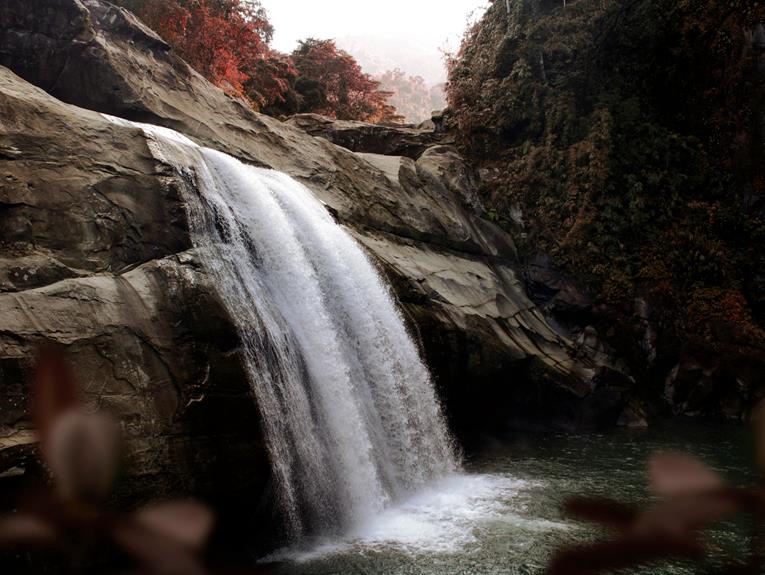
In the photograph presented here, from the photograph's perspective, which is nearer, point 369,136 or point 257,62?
point 369,136

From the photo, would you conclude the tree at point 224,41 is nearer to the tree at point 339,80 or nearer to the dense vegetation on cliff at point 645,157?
the tree at point 339,80

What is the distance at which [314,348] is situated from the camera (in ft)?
24.3

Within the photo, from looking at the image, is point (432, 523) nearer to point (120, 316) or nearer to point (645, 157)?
point (120, 316)

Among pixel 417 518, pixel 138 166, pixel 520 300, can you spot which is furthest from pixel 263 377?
pixel 520 300

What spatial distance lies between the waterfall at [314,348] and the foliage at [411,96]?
156 ft

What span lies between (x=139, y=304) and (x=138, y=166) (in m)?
2.20

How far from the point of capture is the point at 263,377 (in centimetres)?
603

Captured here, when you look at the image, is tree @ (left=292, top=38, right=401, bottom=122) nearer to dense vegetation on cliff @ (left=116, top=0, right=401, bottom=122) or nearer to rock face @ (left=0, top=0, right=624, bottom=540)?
dense vegetation on cliff @ (left=116, top=0, right=401, bottom=122)

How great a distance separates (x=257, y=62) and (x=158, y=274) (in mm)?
14679

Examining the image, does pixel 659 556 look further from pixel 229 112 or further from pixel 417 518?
pixel 229 112

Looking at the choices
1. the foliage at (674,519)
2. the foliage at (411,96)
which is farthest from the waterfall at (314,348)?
the foliage at (411,96)

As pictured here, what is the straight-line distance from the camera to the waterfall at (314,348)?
624 centimetres

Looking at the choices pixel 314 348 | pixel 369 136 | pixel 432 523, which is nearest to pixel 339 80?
pixel 369 136

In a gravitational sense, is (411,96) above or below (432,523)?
above
